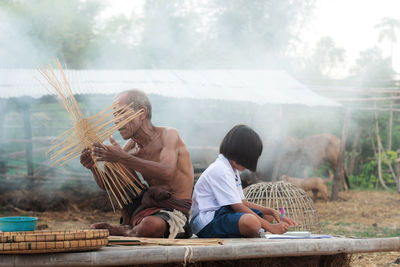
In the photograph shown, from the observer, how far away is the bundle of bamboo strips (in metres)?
2.67

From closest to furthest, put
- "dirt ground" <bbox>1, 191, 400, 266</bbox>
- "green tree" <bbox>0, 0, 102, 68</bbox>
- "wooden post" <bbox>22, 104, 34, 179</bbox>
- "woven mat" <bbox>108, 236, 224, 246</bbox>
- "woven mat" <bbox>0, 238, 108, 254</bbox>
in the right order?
"woven mat" <bbox>0, 238, 108, 254</bbox> → "woven mat" <bbox>108, 236, 224, 246</bbox> → "dirt ground" <bbox>1, 191, 400, 266</bbox> → "wooden post" <bbox>22, 104, 34, 179</bbox> → "green tree" <bbox>0, 0, 102, 68</bbox>

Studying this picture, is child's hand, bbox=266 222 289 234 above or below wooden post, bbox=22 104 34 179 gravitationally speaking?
below

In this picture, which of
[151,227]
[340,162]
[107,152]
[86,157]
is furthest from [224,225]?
[340,162]

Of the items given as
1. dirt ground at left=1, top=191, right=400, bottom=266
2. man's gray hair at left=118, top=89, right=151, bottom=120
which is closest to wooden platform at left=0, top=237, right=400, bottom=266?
man's gray hair at left=118, top=89, right=151, bottom=120

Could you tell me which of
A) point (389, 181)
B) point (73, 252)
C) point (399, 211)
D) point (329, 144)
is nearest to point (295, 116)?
point (329, 144)

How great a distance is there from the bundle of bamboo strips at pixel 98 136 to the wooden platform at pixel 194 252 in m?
0.66

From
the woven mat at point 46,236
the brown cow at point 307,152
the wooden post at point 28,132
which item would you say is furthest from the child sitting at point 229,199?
the brown cow at point 307,152

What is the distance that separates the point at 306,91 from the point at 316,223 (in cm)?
515

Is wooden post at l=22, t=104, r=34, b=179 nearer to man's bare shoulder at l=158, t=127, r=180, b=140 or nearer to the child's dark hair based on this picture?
man's bare shoulder at l=158, t=127, r=180, b=140

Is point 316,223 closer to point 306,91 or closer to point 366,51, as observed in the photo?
point 306,91

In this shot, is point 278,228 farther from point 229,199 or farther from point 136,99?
point 136,99

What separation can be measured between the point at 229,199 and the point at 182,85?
18.1 ft

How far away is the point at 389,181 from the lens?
434 inches

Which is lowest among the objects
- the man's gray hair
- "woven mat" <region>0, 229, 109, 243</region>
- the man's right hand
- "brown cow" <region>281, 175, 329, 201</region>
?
"brown cow" <region>281, 175, 329, 201</region>
